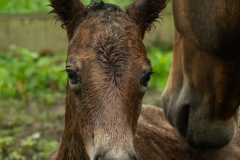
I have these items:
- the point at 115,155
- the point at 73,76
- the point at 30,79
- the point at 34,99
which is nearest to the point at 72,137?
the point at 73,76

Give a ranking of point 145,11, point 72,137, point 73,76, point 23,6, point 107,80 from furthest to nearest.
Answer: point 23,6 < point 72,137 < point 145,11 < point 73,76 < point 107,80

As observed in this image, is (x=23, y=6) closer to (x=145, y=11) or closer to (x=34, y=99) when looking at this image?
(x=34, y=99)

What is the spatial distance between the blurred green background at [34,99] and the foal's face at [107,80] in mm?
2968

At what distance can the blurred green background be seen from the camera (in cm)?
779

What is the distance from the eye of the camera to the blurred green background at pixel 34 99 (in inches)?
307

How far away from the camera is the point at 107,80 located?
14.4ft

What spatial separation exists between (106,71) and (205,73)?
1.44 meters

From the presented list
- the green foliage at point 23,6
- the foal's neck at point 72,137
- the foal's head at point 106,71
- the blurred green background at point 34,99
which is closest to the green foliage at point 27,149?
the blurred green background at point 34,99

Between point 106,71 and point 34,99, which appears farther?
point 34,99

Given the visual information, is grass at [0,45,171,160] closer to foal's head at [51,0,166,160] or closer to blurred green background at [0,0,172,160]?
blurred green background at [0,0,172,160]

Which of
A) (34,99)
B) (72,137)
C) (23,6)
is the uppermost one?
(72,137)

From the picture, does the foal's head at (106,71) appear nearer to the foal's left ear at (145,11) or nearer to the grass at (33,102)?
the foal's left ear at (145,11)

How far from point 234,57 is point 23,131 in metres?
4.29

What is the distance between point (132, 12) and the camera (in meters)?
4.97
